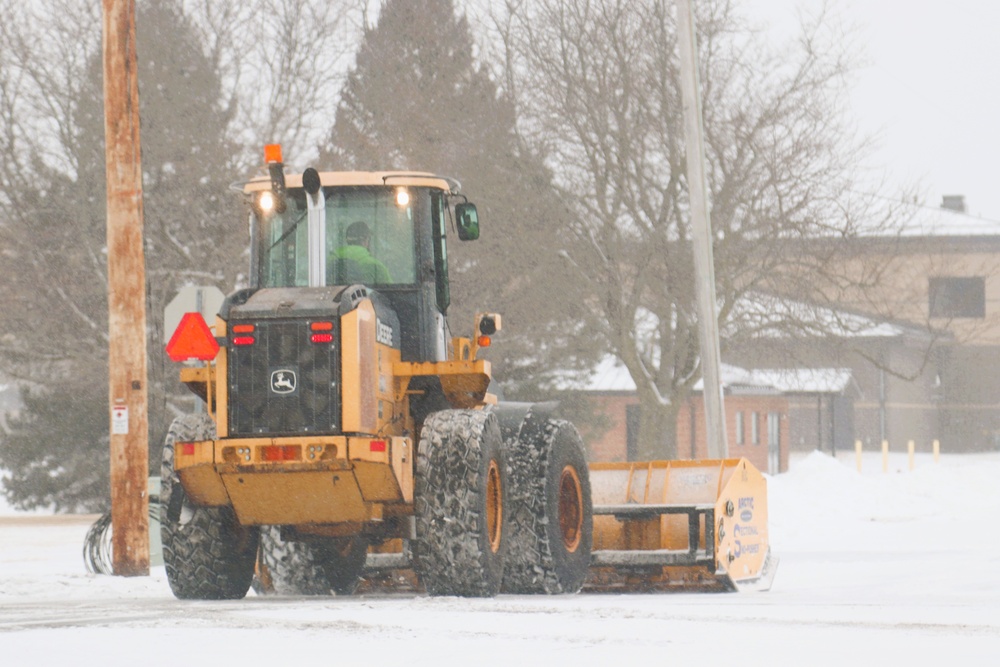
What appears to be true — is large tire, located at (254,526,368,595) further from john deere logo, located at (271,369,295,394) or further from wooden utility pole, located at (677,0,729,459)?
wooden utility pole, located at (677,0,729,459)

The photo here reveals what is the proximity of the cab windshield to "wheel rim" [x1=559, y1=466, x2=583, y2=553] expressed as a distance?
225 centimetres

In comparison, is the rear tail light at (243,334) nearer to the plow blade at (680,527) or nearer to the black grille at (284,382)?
the black grille at (284,382)

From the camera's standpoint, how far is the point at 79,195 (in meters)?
29.8

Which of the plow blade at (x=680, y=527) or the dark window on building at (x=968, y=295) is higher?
the dark window on building at (x=968, y=295)

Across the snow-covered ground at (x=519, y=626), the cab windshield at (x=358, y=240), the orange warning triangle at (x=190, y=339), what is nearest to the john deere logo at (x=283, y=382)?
the cab windshield at (x=358, y=240)

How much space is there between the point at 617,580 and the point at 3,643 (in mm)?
6519

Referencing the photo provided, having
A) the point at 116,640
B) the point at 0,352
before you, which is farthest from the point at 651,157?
the point at 116,640

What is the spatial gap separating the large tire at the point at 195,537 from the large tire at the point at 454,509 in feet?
4.82

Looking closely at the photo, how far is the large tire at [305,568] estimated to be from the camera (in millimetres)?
12734

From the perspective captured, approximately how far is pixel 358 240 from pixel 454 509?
2186mm

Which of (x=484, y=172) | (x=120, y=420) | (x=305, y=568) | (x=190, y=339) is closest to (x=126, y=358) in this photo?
(x=120, y=420)

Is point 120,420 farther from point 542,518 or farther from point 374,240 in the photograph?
point 542,518

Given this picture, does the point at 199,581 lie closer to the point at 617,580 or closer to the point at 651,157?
the point at 617,580

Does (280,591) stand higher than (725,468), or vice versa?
(725,468)
